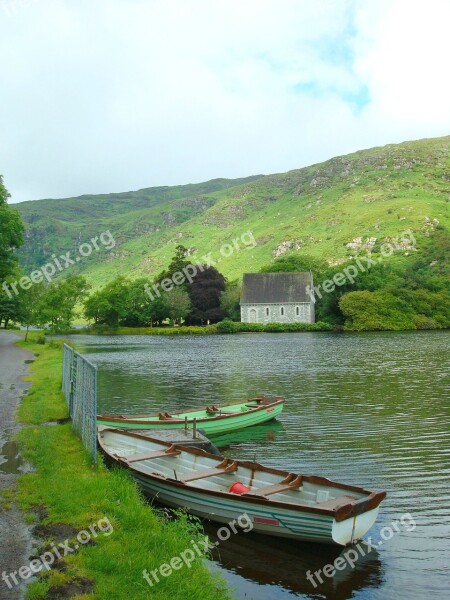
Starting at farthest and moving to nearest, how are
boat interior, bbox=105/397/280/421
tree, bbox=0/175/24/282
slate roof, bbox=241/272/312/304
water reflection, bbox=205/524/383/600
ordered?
slate roof, bbox=241/272/312/304 < tree, bbox=0/175/24/282 < boat interior, bbox=105/397/280/421 < water reflection, bbox=205/524/383/600

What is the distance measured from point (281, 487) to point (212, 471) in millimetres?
1986

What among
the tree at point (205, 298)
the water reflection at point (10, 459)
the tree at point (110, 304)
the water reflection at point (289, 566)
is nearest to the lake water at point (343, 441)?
the water reflection at point (289, 566)

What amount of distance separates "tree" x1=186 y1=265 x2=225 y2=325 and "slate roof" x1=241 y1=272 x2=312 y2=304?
5.53m

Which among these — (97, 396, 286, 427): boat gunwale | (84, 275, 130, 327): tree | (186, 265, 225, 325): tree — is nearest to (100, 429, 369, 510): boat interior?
(97, 396, 286, 427): boat gunwale

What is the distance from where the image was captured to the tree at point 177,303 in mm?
109062

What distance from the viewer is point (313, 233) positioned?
183 meters

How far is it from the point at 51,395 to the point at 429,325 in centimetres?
8554

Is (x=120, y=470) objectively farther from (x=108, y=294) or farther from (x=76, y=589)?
(x=108, y=294)

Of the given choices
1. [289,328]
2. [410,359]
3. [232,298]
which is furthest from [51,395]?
[232,298]

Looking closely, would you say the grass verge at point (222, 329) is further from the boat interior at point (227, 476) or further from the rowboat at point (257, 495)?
the rowboat at point (257, 495)

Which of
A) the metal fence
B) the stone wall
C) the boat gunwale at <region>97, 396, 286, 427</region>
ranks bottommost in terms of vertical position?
the stone wall

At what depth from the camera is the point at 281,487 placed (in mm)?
11477

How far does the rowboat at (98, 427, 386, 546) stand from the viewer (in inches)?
403

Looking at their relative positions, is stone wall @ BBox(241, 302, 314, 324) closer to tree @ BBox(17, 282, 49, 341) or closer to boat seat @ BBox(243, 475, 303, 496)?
tree @ BBox(17, 282, 49, 341)
